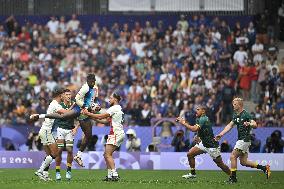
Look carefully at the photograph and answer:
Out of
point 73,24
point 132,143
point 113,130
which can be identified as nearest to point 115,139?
point 113,130

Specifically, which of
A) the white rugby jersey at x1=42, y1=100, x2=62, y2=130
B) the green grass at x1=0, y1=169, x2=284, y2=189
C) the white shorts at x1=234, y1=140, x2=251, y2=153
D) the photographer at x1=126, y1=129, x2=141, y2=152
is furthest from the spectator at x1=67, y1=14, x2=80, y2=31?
the white shorts at x1=234, y1=140, x2=251, y2=153

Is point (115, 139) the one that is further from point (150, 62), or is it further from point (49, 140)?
point (150, 62)

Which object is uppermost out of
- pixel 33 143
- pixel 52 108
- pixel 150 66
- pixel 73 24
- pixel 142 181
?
pixel 73 24

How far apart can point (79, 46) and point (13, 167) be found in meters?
10.8

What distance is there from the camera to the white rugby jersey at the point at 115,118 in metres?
25.2

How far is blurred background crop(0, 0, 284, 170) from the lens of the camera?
3744 centimetres

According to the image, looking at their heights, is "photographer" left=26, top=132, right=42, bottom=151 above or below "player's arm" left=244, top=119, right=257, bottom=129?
below

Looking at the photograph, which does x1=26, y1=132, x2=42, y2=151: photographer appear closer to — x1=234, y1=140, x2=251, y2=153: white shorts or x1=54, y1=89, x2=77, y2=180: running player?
x1=54, y1=89, x2=77, y2=180: running player

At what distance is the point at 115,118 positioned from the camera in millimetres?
25281

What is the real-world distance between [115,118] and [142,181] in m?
2.04

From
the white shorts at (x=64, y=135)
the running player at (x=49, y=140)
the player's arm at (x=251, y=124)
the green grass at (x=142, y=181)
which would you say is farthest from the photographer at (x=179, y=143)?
the player's arm at (x=251, y=124)

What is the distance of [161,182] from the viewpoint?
2522 centimetres

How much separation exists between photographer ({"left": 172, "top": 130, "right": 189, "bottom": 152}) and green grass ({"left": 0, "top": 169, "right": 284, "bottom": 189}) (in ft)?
16.1

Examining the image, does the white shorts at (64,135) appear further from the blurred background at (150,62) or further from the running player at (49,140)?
the blurred background at (150,62)
